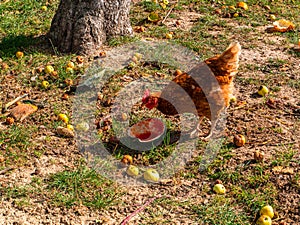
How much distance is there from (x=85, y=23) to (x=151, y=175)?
2722 millimetres

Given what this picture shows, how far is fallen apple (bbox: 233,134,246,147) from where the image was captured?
4992 mm

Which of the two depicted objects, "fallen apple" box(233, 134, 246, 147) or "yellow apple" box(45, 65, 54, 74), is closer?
"fallen apple" box(233, 134, 246, 147)

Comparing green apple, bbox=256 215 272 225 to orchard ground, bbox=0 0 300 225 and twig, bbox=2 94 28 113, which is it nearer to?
orchard ground, bbox=0 0 300 225

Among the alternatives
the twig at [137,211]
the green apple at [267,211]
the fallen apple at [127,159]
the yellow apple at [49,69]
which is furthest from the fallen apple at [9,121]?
the green apple at [267,211]

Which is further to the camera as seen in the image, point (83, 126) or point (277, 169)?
point (83, 126)

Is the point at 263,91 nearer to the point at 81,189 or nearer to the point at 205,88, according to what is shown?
the point at 205,88

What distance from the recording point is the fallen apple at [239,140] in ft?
16.4

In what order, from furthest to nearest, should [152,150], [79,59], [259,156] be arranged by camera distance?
[79,59], [152,150], [259,156]

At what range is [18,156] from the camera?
4.74 m

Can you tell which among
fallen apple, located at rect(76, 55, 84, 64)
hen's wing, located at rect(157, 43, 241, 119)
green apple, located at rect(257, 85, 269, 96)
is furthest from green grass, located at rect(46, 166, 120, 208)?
green apple, located at rect(257, 85, 269, 96)

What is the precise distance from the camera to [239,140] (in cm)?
499

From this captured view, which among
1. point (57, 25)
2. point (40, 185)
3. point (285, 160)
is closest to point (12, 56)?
point (57, 25)

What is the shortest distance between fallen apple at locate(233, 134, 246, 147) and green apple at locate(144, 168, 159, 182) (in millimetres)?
975

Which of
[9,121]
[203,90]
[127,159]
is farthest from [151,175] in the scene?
[9,121]
